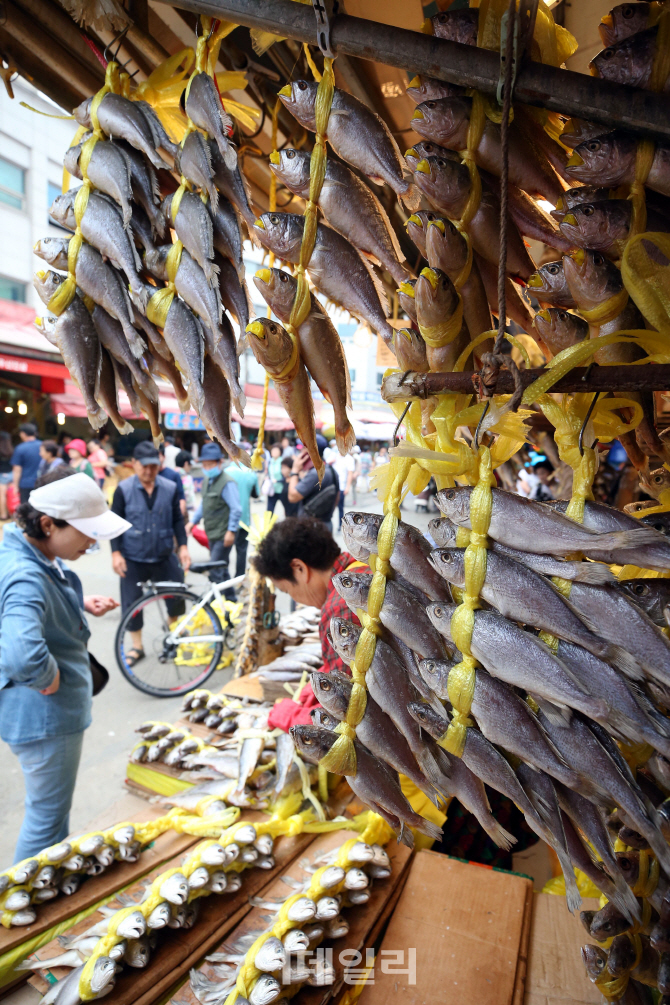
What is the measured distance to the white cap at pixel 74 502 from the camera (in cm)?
270

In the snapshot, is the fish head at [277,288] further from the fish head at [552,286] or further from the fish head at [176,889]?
the fish head at [176,889]

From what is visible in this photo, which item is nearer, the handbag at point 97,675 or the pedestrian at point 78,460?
the handbag at point 97,675

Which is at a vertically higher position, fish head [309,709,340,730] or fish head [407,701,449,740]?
fish head [407,701,449,740]

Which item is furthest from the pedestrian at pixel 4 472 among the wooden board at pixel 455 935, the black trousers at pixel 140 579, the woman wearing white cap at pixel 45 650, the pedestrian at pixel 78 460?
the wooden board at pixel 455 935

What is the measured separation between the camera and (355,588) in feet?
3.67

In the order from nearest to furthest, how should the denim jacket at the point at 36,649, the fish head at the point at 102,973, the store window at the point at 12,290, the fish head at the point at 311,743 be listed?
the fish head at the point at 311,743
the fish head at the point at 102,973
the denim jacket at the point at 36,649
the store window at the point at 12,290

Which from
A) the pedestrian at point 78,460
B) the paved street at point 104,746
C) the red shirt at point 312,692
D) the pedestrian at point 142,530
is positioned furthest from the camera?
the pedestrian at point 78,460

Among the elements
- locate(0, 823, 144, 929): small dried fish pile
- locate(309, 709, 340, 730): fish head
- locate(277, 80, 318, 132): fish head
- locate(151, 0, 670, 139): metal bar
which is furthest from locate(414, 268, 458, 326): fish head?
locate(0, 823, 144, 929): small dried fish pile

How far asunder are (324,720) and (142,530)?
5.04 meters

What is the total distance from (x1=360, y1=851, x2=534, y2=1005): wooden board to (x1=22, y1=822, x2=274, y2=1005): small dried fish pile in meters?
0.54

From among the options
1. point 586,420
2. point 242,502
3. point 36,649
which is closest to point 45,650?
point 36,649

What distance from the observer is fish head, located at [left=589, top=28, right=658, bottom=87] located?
0.99m

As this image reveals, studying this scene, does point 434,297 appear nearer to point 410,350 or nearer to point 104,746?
point 410,350

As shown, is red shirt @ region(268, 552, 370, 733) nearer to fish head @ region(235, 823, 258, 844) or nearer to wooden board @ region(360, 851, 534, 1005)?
fish head @ region(235, 823, 258, 844)
